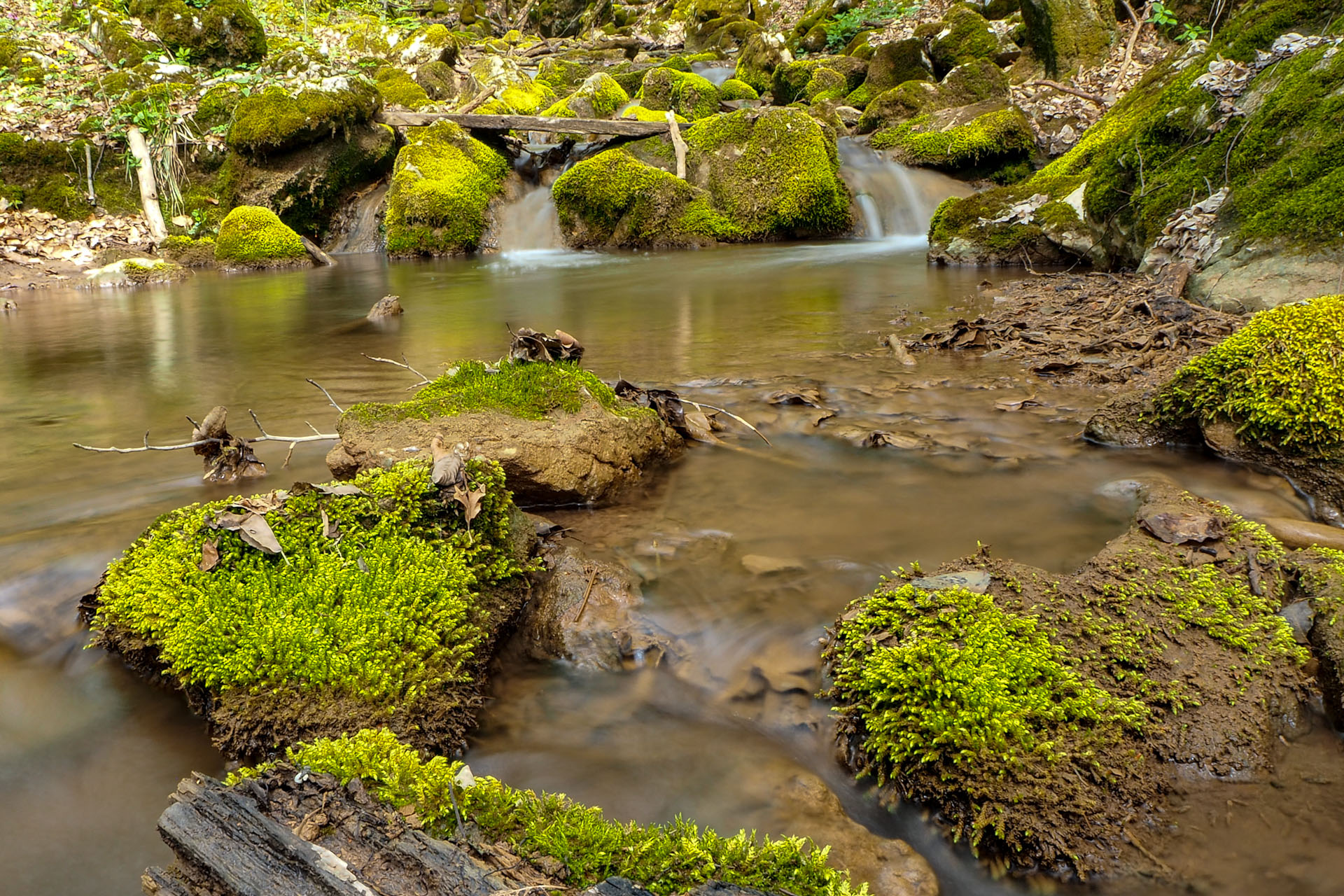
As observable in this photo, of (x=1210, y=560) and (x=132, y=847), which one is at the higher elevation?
(x=1210, y=560)

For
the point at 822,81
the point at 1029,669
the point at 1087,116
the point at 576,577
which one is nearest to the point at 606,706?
the point at 576,577

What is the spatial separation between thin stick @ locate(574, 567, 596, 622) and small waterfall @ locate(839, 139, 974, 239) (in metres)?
13.2

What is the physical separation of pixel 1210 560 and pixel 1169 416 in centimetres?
163

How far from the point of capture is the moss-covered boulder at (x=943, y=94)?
55.2 ft

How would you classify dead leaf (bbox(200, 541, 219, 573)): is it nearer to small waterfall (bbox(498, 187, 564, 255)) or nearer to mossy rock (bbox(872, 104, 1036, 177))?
small waterfall (bbox(498, 187, 564, 255))

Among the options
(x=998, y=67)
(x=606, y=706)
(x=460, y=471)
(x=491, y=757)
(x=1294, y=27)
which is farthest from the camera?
(x=998, y=67)

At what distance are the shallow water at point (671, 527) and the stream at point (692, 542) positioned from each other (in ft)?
0.04

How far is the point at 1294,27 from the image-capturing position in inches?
269

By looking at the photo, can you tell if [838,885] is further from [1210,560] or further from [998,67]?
[998,67]

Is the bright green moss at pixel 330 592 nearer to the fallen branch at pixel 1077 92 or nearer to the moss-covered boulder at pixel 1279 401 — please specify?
the moss-covered boulder at pixel 1279 401

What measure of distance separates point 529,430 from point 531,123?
604 inches

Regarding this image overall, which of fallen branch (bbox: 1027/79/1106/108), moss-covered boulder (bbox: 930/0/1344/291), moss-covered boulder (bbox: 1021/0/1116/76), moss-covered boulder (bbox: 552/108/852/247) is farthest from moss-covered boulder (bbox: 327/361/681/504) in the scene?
moss-covered boulder (bbox: 1021/0/1116/76)

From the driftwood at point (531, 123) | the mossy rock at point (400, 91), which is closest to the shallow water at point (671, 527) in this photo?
the driftwood at point (531, 123)

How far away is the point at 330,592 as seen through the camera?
221 centimetres
